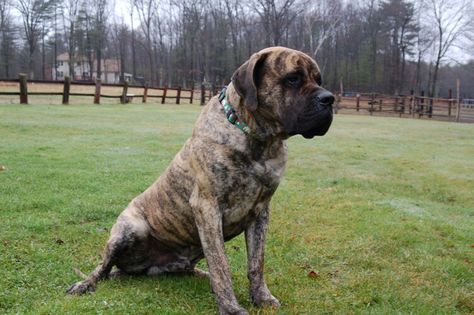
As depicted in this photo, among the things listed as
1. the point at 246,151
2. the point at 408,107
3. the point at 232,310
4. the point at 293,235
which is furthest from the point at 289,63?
the point at 408,107

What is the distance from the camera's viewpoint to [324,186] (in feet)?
25.3

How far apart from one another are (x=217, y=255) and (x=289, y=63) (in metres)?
1.19

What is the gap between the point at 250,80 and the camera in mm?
2787

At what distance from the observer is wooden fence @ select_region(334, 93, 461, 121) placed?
3722 cm

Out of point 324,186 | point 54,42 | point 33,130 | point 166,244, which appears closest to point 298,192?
point 324,186

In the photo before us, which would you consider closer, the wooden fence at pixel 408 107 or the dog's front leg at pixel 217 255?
the dog's front leg at pixel 217 255

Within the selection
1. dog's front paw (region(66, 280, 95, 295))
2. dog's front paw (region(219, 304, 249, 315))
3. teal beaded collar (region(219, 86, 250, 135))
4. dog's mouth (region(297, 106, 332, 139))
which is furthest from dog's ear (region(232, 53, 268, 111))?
dog's front paw (region(66, 280, 95, 295))

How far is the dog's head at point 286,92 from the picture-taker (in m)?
2.74

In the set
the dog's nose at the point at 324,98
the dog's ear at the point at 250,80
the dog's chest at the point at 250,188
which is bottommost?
the dog's chest at the point at 250,188

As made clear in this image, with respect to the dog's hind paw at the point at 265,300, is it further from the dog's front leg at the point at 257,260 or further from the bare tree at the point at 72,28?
the bare tree at the point at 72,28

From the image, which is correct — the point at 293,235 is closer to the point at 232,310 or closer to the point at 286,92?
the point at 232,310

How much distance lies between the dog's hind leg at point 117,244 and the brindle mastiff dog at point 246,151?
0.39m

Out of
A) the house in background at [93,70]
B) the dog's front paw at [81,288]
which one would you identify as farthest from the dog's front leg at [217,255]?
the house in background at [93,70]

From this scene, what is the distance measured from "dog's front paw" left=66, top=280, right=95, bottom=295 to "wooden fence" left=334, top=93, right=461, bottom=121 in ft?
114
